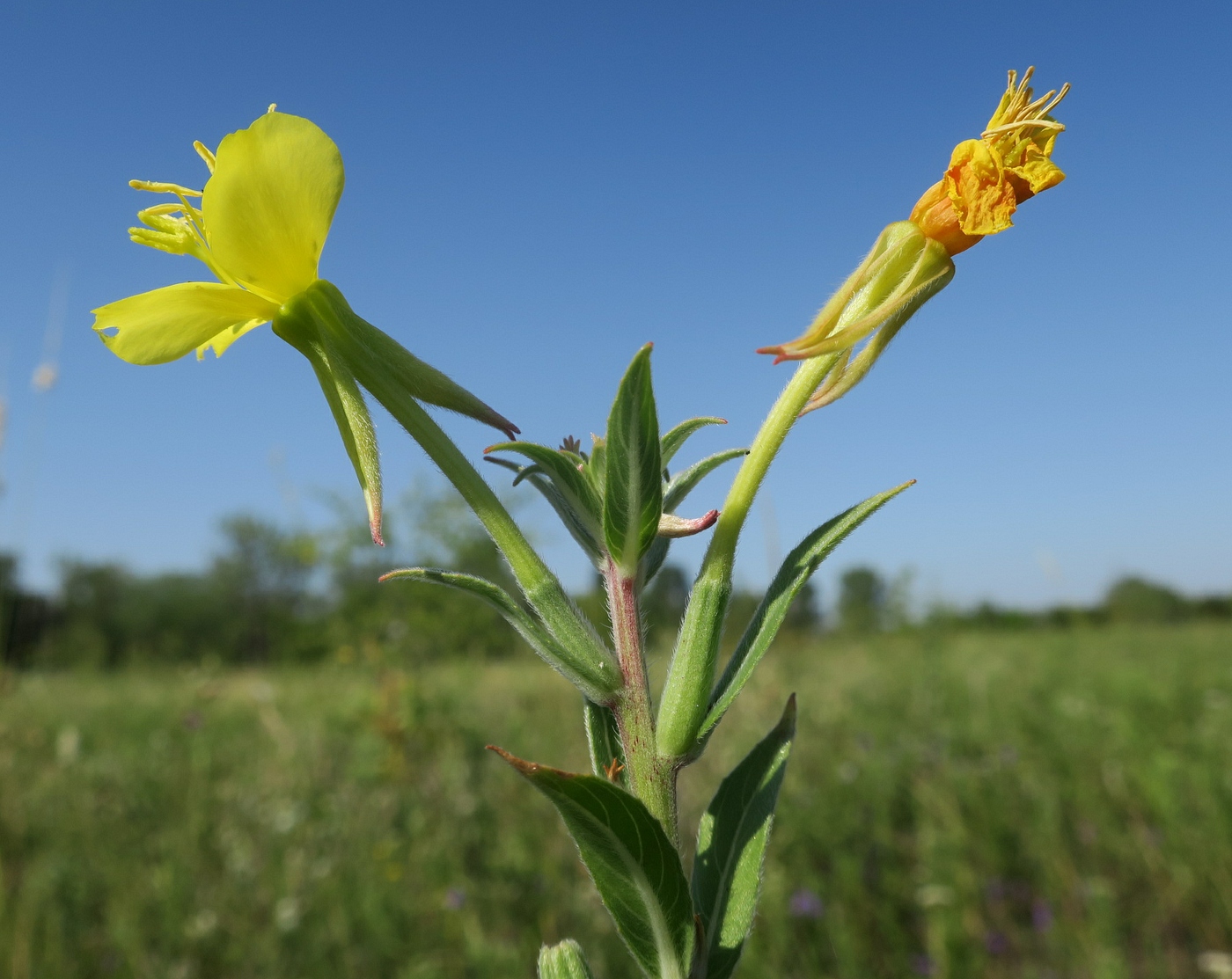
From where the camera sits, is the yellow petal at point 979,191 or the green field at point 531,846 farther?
the green field at point 531,846

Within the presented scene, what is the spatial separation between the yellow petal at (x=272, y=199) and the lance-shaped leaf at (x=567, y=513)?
12.7 inches

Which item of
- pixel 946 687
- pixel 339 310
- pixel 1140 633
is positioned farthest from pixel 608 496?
pixel 1140 633

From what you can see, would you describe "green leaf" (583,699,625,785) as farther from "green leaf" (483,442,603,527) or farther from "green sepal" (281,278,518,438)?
"green sepal" (281,278,518,438)

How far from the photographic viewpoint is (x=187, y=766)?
475 cm

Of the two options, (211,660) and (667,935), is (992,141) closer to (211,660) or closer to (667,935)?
(667,935)

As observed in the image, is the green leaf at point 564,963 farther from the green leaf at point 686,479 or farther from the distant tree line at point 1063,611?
the distant tree line at point 1063,611

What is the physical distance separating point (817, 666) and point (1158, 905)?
489cm

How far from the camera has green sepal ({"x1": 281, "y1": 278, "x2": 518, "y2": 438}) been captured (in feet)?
3.14

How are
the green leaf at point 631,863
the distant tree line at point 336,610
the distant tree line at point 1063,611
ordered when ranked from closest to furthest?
the green leaf at point 631,863, the distant tree line at point 336,610, the distant tree line at point 1063,611

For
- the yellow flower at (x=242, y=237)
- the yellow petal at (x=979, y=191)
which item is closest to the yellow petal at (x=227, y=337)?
the yellow flower at (x=242, y=237)

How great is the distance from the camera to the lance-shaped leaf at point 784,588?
0.92m

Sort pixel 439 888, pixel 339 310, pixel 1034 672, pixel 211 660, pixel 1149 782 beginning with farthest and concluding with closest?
pixel 1034 672 → pixel 211 660 → pixel 1149 782 → pixel 439 888 → pixel 339 310

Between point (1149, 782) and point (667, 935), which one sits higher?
point (667, 935)

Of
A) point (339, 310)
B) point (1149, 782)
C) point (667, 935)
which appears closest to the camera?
point (667, 935)
